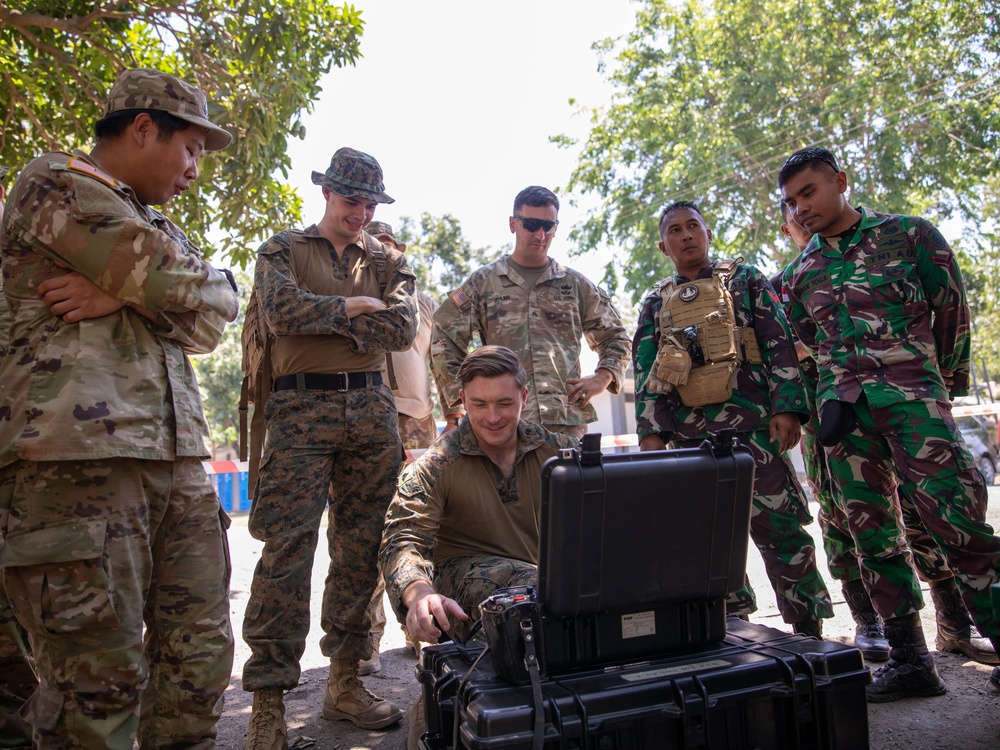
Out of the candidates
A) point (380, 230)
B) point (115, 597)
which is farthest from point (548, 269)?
point (115, 597)

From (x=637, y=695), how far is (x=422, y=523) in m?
1.11

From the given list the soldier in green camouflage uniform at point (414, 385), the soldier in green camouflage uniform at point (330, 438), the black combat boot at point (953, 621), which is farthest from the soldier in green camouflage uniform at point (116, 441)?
the black combat boot at point (953, 621)

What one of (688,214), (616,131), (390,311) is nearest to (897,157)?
(616,131)

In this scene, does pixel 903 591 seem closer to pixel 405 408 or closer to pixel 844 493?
pixel 844 493

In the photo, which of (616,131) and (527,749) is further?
(616,131)

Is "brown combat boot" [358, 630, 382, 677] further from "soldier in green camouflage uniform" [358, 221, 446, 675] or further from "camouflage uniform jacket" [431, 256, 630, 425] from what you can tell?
"camouflage uniform jacket" [431, 256, 630, 425]

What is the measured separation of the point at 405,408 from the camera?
4.77 meters

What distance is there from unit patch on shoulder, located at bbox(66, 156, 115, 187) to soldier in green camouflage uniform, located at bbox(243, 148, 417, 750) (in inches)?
38.8

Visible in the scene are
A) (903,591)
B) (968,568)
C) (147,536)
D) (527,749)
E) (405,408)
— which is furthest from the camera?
(405,408)

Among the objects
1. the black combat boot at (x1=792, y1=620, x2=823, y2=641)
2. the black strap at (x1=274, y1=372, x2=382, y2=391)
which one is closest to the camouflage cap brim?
the black strap at (x1=274, y1=372, x2=382, y2=391)

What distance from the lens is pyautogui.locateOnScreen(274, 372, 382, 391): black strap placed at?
3.11 metres

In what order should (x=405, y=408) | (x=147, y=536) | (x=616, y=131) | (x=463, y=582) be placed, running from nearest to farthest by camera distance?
(x=147, y=536) → (x=463, y=582) → (x=405, y=408) → (x=616, y=131)

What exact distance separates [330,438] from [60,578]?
4.09ft

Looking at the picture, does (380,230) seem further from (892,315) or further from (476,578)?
(892,315)
